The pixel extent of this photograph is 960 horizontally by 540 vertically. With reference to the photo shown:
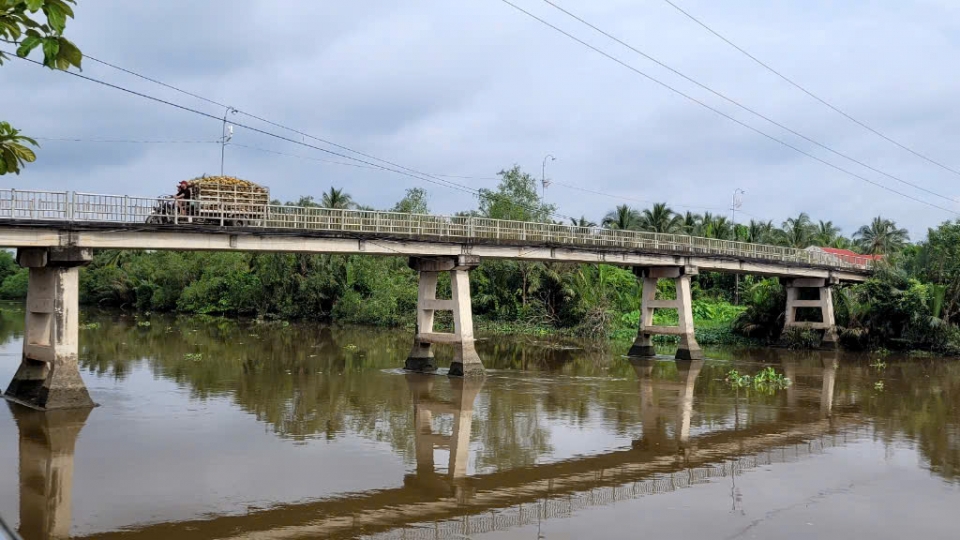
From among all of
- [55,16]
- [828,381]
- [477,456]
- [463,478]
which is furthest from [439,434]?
[828,381]

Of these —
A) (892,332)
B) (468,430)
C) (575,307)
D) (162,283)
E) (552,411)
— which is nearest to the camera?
(468,430)

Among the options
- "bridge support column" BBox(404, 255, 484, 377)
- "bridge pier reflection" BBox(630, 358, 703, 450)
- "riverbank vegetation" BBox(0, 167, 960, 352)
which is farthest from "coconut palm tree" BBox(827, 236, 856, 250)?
"bridge support column" BBox(404, 255, 484, 377)

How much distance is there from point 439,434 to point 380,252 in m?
10.2

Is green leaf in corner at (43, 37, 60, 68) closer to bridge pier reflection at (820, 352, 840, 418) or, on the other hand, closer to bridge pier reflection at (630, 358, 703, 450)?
bridge pier reflection at (630, 358, 703, 450)

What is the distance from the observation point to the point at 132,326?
57.4 metres

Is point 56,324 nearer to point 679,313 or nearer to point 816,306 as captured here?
point 679,313

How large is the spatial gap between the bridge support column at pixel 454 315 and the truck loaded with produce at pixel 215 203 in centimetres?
738

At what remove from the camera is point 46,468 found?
15391 mm

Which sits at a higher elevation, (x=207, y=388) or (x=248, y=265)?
(x=248, y=265)

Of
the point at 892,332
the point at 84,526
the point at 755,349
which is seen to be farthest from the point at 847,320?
the point at 84,526

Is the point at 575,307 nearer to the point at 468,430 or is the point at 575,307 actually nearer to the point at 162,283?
the point at 468,430

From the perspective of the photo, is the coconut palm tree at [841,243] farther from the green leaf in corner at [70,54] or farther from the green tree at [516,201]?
the green leaf in corner at [70,54]

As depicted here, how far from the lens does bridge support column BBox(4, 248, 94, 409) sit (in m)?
21.1

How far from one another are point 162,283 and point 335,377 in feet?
184
